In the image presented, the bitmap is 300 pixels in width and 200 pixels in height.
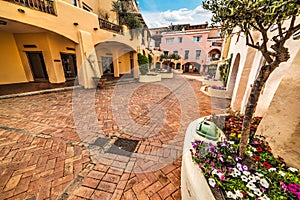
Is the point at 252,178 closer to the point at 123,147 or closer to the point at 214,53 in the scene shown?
the point at 123,147

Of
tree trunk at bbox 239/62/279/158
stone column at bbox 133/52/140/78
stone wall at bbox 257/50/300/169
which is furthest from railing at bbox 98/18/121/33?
stone wall at bbox 257/50/300/169

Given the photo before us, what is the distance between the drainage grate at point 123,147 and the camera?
8.73ft

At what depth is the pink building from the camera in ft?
70.1

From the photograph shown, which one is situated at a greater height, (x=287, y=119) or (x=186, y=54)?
(x=186, y=54)

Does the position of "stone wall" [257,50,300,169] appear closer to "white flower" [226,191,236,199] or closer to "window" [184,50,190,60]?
"white flower" [226,191,236,199]

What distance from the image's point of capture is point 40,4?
5277mm

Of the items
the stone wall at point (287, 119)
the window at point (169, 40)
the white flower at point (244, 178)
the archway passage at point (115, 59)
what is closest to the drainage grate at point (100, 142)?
the white flower at point (244, 178)

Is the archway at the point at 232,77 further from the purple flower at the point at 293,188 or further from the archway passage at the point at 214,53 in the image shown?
the archway passage at the point at 214,53

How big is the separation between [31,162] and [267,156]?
3.97m

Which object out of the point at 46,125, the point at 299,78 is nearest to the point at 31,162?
the point at 46,125

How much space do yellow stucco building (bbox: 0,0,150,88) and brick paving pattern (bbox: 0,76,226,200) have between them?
3546 mm

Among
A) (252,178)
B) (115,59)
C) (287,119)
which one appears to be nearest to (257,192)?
(252,178)

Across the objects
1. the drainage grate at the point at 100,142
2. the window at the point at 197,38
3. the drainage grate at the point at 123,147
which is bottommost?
the drainage grate at the point at 123,147

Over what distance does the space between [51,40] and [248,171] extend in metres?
10.4
